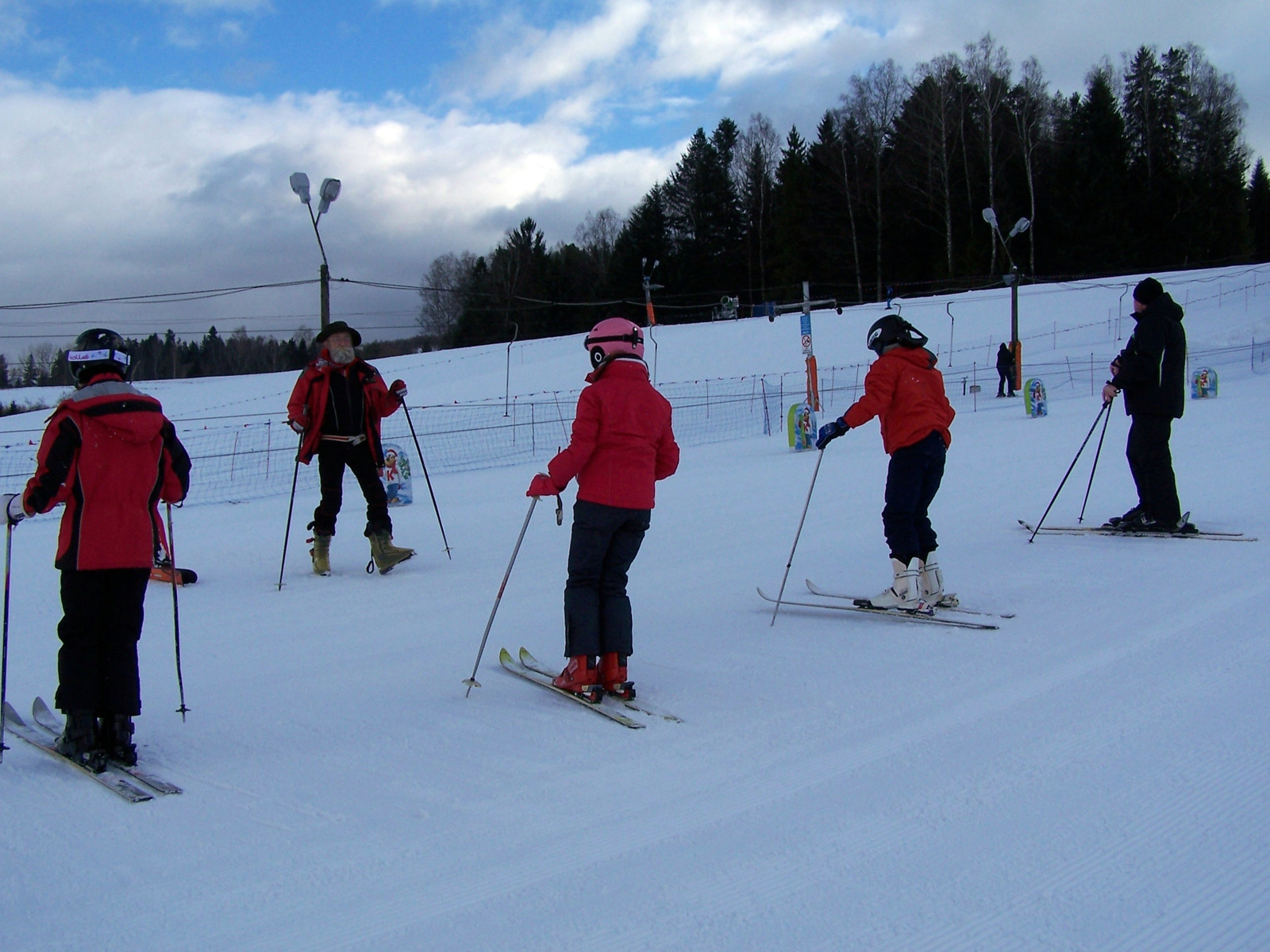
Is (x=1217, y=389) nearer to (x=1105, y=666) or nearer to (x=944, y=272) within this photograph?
(x=1105, y=666)

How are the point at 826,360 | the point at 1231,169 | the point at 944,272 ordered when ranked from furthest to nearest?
the point at 1231,169 < the point at 944,272 < the point at 826,360

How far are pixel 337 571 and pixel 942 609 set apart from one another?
14.4 feet

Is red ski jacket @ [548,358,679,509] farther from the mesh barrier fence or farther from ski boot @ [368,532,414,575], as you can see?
the mesh barrier fence

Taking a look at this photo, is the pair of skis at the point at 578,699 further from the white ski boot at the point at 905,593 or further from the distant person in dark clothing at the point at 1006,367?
the distant person in dark clothing at the point at 1006,367

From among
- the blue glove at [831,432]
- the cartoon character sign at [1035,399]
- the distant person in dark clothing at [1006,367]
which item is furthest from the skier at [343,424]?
the distant person in dark clothing at [1006,367]

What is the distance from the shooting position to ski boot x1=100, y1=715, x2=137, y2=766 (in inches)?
133

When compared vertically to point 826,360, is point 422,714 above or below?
below

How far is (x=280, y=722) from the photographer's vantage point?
12.7 ft

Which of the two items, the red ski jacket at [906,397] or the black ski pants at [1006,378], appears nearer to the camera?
the red ski jacket at [906,397]

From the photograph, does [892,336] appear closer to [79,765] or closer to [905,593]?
[905,593]

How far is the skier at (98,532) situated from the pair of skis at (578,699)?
1579 mm

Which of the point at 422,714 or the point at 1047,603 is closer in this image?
the point at 422,714

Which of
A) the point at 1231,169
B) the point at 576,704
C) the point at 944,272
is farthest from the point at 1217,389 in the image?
the point at 1231,169

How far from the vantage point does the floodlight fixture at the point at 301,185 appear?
14.2m
